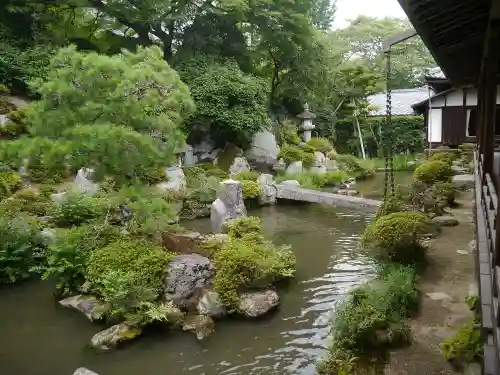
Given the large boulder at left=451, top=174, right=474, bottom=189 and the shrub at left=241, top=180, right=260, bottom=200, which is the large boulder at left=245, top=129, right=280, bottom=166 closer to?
the shrub at left=241, top=180, right=260, bottom=200

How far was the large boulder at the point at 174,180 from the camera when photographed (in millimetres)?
16969

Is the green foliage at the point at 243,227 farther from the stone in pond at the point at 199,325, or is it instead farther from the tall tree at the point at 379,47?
the tall tree at the point at 379,47

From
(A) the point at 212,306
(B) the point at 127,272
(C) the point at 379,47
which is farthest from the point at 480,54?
(C) the point at 379,47

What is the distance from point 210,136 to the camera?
2209cm

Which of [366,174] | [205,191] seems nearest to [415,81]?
[366,174]

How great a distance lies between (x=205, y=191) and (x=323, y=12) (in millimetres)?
28318

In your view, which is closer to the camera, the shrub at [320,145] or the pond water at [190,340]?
the pond water at [190,340]

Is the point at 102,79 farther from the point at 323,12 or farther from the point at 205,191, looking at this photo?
the point at 323,12

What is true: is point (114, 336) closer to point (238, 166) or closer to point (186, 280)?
point (186, 280)

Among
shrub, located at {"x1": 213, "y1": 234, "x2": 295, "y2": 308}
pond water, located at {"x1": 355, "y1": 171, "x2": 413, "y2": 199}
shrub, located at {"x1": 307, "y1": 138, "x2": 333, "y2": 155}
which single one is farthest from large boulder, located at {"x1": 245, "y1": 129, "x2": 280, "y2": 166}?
shrub, located at {"x1": 213, "y1": 234, "x2": 295, "y2": 308}

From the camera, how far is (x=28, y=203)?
13289 millimetres

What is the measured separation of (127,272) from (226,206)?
4255 millimetres

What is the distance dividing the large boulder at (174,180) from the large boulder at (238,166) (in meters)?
3.37

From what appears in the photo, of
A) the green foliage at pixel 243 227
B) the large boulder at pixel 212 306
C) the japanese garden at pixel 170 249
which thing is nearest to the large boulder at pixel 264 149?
the japanese garden at pixel 170 249
